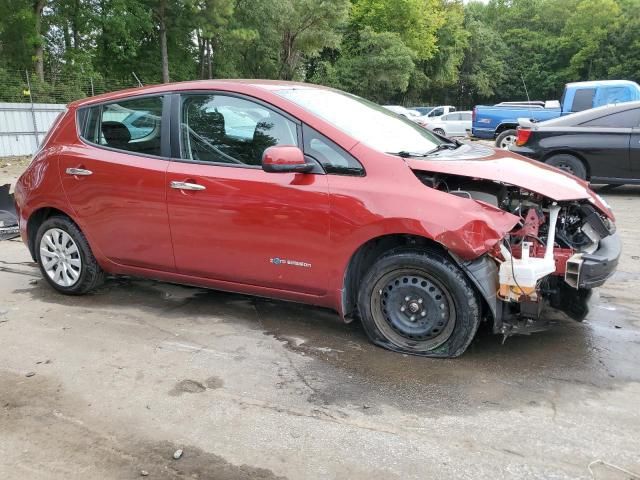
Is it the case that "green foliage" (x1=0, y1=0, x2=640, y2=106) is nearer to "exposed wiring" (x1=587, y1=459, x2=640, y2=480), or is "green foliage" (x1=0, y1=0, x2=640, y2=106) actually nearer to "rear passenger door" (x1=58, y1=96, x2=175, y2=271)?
"rear passenger door" (x1=58, y1=96, x2=175, y2=271)

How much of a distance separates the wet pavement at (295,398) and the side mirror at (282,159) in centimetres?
121

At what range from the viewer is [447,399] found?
10.2 feet

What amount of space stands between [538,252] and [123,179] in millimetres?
3010

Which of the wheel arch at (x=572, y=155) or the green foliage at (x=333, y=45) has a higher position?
the green foliage at (x=333, y=45)

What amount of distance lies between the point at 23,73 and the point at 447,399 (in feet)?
65.5

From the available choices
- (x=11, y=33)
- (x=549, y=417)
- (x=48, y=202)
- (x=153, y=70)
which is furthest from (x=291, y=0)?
(x=549, y=417)

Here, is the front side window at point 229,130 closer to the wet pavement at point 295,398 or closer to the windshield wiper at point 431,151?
the windshield wiper at point 431,151

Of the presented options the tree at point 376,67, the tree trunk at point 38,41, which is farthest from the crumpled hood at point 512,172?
the tree at point 376,67

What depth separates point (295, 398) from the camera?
3146 mm

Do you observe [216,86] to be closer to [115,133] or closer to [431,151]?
[115,133]

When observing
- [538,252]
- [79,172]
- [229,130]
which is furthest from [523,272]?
[79,172]

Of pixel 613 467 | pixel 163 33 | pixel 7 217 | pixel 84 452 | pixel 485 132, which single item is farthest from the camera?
pixel 163 33

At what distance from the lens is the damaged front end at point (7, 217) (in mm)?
7188

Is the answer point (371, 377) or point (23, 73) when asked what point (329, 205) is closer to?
point (371, 377)
